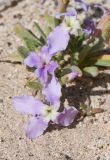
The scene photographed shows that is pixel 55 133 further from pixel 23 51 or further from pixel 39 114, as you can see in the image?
pixel 23 51

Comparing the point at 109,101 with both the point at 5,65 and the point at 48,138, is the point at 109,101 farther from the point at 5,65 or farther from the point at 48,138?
the point at 5,65

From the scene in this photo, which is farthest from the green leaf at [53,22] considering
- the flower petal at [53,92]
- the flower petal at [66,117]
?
the flower petal at [66,117]

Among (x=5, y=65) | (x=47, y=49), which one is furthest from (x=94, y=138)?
(x=5, y=65)

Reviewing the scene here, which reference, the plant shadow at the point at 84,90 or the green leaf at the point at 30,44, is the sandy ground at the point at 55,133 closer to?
the plant shadow at the point at 84,90

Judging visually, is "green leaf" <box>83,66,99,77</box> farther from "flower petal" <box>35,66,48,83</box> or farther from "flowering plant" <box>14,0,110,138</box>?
"flower petal" <box>35,66,48,83</box>

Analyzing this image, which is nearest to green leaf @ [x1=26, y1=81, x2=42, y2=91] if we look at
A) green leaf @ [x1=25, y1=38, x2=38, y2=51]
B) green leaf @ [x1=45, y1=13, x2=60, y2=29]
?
green leaf @ [x1=25, y1=38, x2=38, y2=51]

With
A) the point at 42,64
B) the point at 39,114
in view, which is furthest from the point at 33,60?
the point at 39,114
